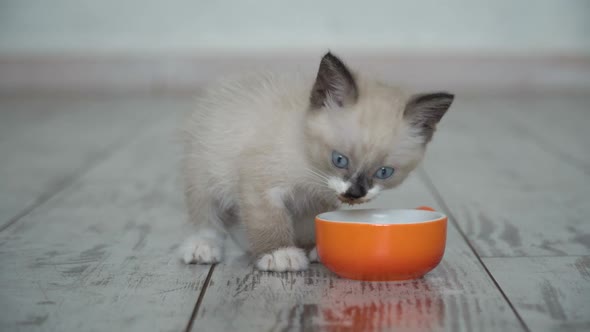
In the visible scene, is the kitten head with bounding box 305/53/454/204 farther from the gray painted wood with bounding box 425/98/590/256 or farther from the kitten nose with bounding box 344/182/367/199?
the gray painted wood with bounding box 425/98/590/256

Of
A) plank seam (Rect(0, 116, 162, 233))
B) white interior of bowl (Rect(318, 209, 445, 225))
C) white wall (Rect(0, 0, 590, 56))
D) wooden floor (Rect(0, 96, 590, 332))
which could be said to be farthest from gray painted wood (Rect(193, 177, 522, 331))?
white wall (Rect(0, 0, 590, 56))

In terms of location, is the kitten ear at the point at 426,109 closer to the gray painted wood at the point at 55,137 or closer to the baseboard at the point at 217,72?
the gray painted wood at the point at 55,137

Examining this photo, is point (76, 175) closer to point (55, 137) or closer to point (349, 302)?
point (55, 137)

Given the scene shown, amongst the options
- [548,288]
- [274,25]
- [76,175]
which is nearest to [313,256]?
[548,288]

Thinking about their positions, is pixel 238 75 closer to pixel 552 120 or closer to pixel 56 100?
pixel 552 120

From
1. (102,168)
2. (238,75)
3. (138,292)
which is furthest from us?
(102,168)

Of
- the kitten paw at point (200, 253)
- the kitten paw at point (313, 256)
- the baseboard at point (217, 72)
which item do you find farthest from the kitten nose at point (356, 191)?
the baseboard at point (217, 72)

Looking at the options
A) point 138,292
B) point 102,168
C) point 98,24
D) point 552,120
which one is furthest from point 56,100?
point 138,292
